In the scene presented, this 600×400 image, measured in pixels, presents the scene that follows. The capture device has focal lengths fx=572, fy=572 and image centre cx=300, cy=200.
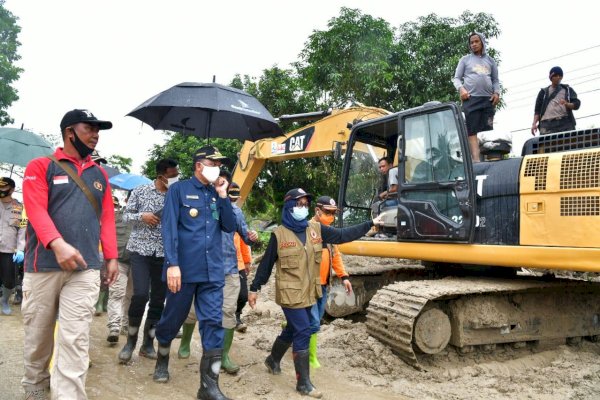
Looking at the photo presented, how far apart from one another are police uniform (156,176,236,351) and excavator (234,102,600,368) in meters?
2.00

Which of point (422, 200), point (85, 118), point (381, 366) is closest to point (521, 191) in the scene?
point (422, 200)

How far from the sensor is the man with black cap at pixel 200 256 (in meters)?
4.24

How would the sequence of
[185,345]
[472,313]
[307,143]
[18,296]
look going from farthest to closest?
[307,143] < [18,296] < [472,313] < [185,345]

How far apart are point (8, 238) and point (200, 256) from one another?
4.23 m

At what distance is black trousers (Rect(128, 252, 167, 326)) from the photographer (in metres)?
5.30

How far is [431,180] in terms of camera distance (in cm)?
611

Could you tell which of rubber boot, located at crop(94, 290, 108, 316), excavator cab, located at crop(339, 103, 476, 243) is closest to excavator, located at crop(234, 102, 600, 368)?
excavator cab, located at crop(339, 103, 476, 243)

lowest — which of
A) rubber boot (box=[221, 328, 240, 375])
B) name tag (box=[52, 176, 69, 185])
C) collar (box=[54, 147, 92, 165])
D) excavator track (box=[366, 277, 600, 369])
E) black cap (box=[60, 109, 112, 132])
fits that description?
rubber boot (box=[221, 328, 240, 375])

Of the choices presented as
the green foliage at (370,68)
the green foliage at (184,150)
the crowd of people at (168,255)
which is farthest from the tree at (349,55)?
the crowd of people at (168,255)

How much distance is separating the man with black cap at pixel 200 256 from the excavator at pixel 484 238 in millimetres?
2002

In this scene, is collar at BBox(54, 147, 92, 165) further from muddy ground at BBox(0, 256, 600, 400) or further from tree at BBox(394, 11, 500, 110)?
tree at BBox(394, 11, 500, 110)

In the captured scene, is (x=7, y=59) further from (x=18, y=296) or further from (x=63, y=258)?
(x=63, y=258)

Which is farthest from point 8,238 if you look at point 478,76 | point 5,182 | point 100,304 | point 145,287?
point 478,76

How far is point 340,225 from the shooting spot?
7.54 metres
